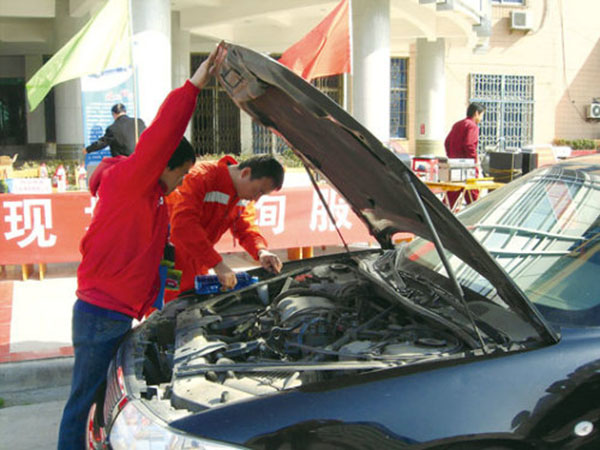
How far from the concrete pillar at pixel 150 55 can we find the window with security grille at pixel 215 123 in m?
10.3

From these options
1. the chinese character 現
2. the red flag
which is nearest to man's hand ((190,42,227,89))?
the red flag

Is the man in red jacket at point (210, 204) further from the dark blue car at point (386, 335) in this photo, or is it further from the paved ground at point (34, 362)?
the paved ground at point (34, 362)

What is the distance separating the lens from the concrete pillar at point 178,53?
16844 millimetres

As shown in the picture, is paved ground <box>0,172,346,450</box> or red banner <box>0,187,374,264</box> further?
red banner <box>0,187,374,264</box>

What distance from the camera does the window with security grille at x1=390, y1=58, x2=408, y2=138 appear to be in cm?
2300

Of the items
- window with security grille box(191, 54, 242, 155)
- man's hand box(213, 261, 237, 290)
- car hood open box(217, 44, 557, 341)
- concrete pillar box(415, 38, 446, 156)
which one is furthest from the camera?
window with security grille box(191, 54, 242, 155)

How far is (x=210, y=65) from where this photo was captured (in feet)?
8.95

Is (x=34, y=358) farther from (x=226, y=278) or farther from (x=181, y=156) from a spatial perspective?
(x=181, y=156)

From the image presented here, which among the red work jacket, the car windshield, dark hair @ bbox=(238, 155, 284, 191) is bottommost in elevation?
the car windshield

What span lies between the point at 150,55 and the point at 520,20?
16958mm

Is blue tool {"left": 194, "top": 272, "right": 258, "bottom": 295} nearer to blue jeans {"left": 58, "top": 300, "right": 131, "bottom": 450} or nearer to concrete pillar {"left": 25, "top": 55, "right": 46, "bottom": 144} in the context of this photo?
blue jeans {"left": 58, "top": 300, "right": 131, "bottom": 450}

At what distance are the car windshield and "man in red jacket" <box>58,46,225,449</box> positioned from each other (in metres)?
1.17

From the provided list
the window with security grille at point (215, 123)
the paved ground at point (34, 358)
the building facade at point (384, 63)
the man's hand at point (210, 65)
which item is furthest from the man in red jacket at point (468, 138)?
the window with security grille at point (215, 123)

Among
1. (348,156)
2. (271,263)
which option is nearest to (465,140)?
(271,263)
